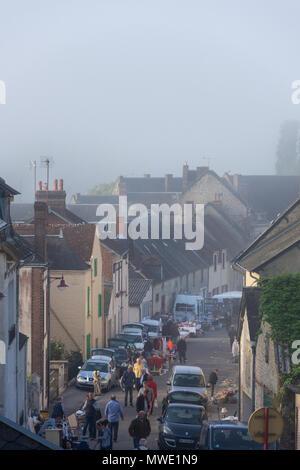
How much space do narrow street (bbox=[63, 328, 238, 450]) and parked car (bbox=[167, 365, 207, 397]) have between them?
93cm

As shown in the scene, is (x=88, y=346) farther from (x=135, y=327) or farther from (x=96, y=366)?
(x=135, y=327)

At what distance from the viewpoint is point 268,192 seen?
12325 centimetres

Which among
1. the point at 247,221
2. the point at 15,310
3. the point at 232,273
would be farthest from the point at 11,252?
the point at 247,221

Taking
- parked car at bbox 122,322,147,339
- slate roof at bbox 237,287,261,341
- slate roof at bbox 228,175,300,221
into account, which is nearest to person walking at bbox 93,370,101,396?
slate roof at bbox 237,287,261,341

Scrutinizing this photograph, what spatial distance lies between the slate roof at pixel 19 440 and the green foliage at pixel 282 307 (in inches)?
581

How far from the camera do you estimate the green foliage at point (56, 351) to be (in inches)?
1473

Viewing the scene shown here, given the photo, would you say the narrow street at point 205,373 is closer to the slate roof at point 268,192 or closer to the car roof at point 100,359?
the car roof at point 100,359

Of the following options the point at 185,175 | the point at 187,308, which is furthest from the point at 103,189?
the point at 187,308

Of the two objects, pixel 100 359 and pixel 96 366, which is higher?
pixel 100 359

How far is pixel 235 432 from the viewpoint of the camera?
19.2m

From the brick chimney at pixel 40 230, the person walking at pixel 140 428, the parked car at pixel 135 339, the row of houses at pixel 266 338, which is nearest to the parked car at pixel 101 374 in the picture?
the brick chimney at pixel 40 230

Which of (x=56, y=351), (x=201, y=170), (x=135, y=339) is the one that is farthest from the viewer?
(x=201, y=170)

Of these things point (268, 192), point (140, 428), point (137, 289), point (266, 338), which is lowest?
point (140, 428)

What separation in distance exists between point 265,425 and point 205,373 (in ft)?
85.2
